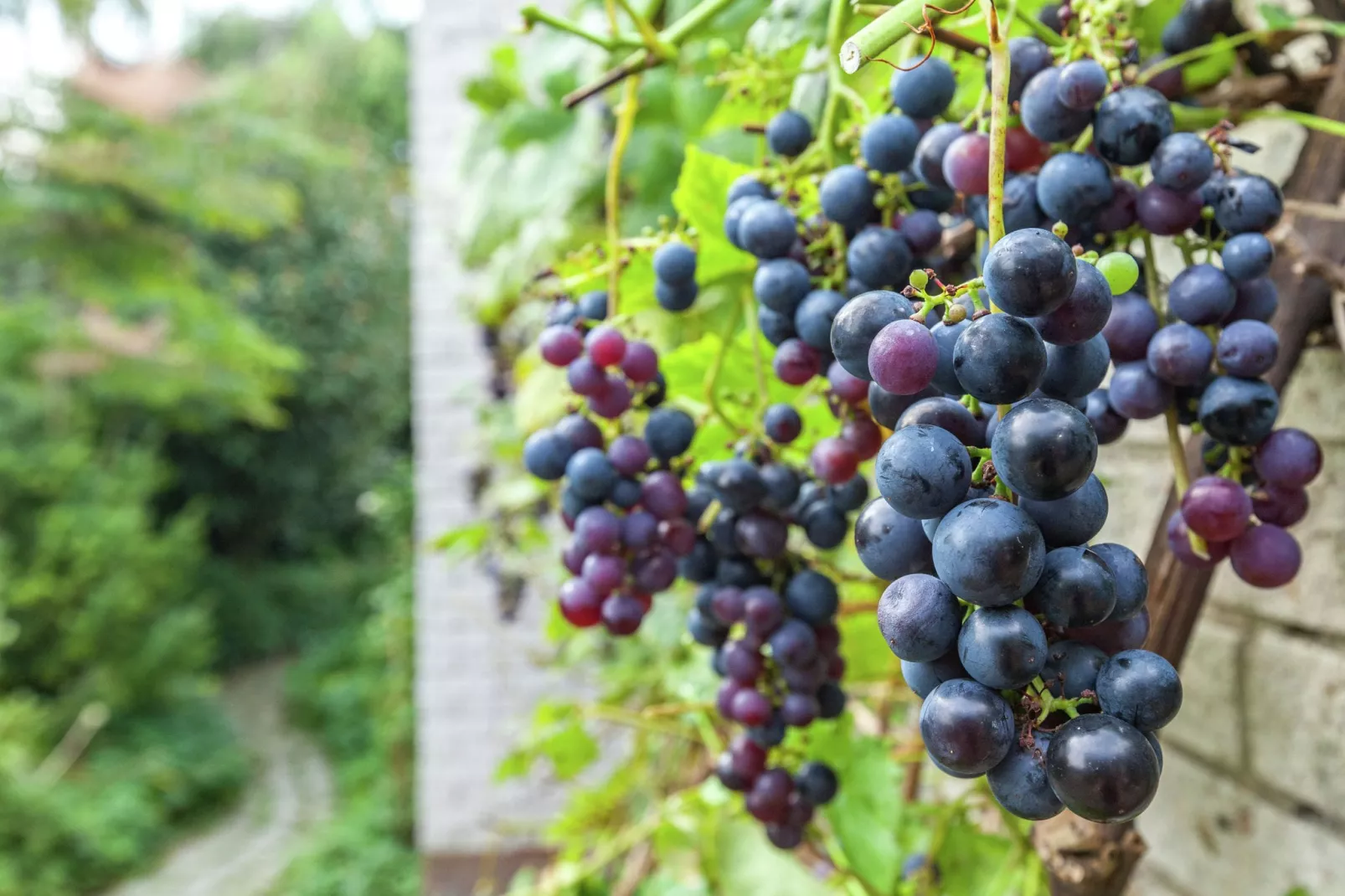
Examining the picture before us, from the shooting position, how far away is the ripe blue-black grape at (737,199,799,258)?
464mm

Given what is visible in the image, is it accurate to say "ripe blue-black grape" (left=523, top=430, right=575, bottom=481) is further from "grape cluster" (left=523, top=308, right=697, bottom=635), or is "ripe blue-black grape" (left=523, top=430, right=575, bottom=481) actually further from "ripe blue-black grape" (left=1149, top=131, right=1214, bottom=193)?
"ripe blue-black grape" (left=1149, top=131, right=1214, bottom=193)

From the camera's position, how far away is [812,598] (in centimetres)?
54

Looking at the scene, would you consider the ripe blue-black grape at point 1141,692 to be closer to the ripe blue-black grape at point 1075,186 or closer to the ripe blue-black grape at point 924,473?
the ripe blue-black grape at point 924,473

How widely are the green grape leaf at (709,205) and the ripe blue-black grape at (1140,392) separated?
228 millimetres

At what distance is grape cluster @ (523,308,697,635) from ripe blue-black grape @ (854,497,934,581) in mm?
213

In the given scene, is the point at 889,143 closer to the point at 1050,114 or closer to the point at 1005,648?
the point at 1050,114

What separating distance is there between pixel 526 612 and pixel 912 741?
244 cm

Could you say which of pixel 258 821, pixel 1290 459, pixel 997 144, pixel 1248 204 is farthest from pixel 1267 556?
pixel 258 821

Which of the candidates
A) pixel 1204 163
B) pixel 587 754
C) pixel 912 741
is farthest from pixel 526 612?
pixel 1204 163

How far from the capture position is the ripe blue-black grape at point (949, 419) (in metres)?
0.32

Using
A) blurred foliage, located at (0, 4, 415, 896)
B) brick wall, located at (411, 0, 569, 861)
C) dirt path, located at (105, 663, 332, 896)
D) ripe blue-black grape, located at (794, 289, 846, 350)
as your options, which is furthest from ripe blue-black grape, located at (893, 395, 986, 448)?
dirt path, located at (105, 663, 332, 896)

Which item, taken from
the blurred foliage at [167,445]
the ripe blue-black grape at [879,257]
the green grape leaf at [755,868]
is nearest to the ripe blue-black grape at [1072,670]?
the ripe blue-black grape at [879,257]

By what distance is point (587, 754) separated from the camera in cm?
108

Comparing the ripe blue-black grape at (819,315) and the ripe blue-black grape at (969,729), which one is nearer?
the ripe blue-black grape at (969,729)
